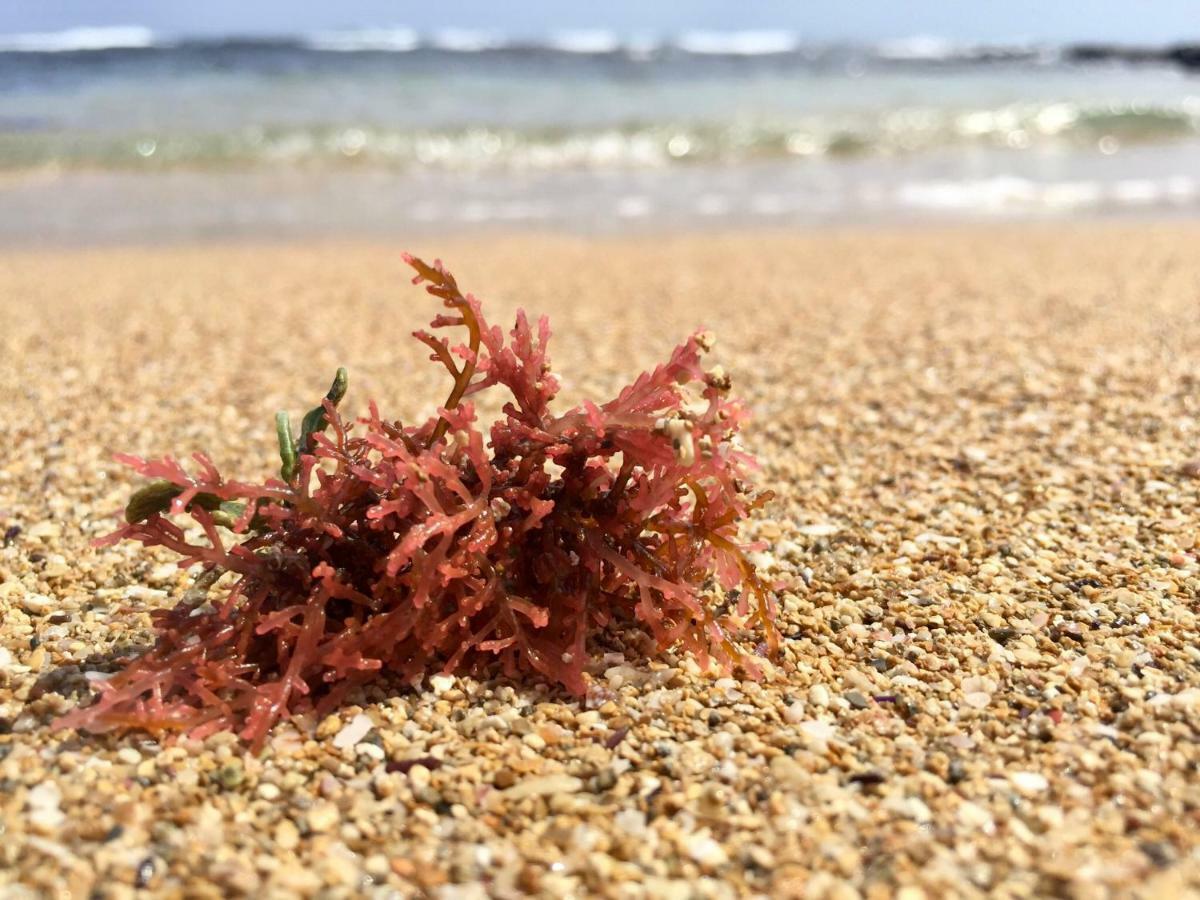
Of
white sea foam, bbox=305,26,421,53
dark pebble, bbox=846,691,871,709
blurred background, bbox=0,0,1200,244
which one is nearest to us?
dark pebble, bbox=846,691,871,709

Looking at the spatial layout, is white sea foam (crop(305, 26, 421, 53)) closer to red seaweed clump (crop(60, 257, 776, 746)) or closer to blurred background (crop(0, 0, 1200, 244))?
blurred background (crop(0, 0, 1200, 244))

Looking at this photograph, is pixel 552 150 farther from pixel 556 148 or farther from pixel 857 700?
pixel 857 700

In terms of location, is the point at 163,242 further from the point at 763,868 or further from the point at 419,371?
the point at 763,868

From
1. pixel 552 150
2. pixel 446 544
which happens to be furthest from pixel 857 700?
pixel 552 150

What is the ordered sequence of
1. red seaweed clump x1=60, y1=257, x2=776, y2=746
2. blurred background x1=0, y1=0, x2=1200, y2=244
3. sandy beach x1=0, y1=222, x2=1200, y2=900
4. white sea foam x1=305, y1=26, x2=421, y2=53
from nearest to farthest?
sandy beach x1=0, y1=222, x2=1200, y2=900
red seaweed clump x1=60, y1=257, x2=776, y2=746
blurred background x1=0, y1=0, x2=1200, y2=244
white sea foam x1=305, y1=26, x2=421, y2=53

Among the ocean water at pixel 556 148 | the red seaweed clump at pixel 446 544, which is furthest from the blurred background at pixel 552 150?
the red seaweed clump at pixel 446 544

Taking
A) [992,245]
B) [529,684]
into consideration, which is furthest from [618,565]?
[992,245]

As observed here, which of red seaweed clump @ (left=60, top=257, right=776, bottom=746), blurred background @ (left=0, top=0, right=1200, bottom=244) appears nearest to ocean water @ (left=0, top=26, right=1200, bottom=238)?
blurred background @ (left=0, top=0, right=1200, bottom=244)
